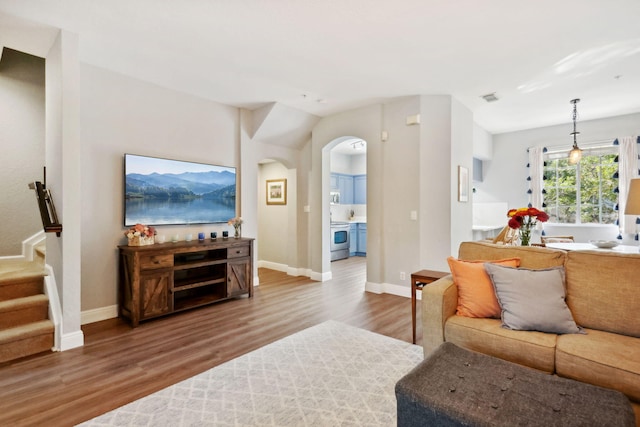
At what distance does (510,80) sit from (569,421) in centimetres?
385

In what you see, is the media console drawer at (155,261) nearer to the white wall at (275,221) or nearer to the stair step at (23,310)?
the stair step at (23,310)

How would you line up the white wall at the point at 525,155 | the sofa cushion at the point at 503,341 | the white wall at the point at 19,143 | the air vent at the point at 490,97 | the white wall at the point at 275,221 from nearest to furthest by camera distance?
1. the sofa cushion at the point at 503,341
2. the white wall at the point at 19,143
3. the air vent at the point at 490,97
4. the white wall at the point at 525,155
5. the white wall at the point at 275,221

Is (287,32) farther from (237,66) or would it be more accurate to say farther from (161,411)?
(161,411)

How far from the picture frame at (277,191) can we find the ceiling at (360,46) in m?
2.00

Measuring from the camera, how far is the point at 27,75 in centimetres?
407

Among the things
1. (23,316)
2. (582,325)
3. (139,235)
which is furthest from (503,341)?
(23,316)

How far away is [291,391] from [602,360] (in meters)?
1.80

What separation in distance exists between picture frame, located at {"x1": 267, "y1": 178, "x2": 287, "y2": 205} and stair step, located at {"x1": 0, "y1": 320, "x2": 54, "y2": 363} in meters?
4.06

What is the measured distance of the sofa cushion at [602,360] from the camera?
1.55 metres

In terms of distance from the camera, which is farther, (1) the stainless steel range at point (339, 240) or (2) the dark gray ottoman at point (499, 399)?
(1) the stainless steel range at point (339, 240)

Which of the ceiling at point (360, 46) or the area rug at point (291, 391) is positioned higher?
the ceiling at point (360, 46)

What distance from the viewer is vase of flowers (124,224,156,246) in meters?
3.57

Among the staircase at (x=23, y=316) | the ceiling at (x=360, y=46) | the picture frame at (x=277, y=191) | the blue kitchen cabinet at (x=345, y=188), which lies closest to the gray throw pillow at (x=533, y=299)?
the ceiling at (x=360, y=46)

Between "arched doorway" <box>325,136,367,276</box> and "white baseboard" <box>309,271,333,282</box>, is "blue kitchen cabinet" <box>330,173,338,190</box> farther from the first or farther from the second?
"white baseboard" <box>309,271,333,282</box>
